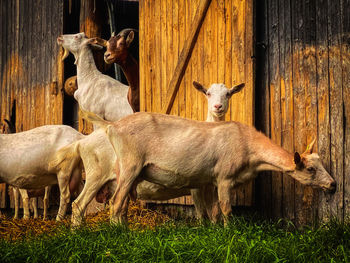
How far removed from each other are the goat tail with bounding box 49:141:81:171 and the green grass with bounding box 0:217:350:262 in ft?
8.28

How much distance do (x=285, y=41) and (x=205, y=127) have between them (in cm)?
179

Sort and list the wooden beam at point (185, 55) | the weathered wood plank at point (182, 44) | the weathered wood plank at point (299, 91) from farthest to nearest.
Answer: the weathered wood plank at point (182, 44) < the wooden beam at point (185, 55) < the weathered wood plank at point (299, 91)

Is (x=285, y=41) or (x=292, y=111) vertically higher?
(x=285, y=41)

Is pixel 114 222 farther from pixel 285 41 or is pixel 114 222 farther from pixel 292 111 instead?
pixel 285 41

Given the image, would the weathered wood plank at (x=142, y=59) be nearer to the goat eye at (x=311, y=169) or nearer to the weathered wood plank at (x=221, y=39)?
the weathered wood plank at (x=221, y=39)

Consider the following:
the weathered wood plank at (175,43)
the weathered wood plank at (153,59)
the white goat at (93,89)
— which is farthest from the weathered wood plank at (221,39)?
the white goat at (93,89)

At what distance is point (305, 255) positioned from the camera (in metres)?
4.36

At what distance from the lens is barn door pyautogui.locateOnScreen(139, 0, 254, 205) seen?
713cm

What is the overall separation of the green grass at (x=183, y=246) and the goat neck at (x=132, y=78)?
390 cm

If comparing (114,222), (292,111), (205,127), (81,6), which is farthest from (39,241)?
(81,6)

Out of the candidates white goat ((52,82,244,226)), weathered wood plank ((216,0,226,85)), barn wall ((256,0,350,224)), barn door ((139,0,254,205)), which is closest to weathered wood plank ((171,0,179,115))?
barn door ((139,0,254,205))

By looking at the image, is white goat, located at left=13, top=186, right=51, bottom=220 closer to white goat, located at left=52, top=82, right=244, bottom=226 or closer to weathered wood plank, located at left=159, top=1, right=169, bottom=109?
white goat, located at left=52, top=82, right=244, bottom=226

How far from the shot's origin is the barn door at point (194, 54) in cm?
713

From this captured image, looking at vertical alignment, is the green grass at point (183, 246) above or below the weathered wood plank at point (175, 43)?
below
